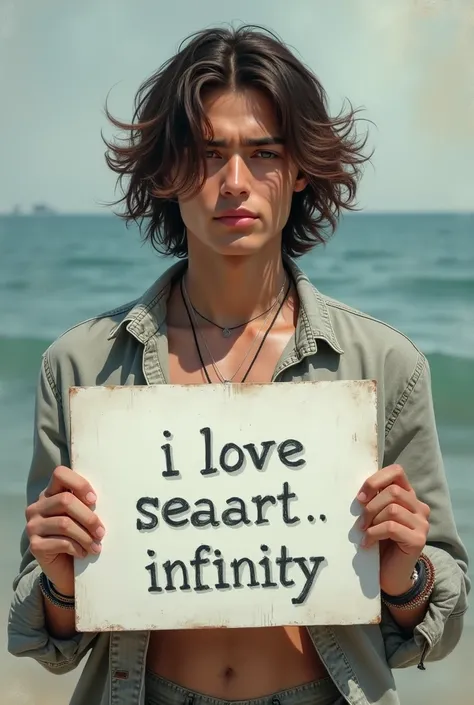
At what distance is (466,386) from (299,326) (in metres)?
8.94

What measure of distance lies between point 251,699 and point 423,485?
53 cm

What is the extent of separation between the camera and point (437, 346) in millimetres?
13148

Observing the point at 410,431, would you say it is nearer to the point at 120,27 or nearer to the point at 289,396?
the point at 289,396

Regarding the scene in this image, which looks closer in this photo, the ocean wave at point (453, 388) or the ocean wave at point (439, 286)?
the ocean wave at point (453, 388)

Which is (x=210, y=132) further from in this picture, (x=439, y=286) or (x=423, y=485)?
(x=439, y=286)

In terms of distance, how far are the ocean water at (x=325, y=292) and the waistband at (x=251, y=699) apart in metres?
1.56

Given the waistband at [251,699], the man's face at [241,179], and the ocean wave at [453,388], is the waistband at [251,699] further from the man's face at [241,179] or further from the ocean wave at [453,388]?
the ocean wave at [453,388]

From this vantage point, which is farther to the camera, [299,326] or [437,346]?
[437,346]

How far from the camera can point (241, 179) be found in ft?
7.76

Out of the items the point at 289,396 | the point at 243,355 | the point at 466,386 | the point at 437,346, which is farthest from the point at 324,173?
the point at 437,346

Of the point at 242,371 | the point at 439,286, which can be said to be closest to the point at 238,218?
the point at 242,371

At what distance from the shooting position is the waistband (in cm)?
228

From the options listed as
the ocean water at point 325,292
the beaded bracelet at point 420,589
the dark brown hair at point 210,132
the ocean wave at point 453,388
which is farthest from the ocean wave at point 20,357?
the beaded bracelet at point 420,589

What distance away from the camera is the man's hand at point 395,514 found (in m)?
2.18
